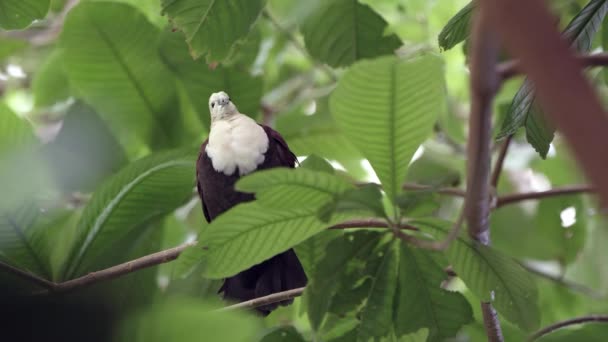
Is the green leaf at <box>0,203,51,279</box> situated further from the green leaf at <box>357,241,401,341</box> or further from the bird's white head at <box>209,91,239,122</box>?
the green leaf at <box>357,241,401,341</box>

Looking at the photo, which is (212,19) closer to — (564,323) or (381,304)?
(381,304)

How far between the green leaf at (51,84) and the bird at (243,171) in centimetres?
103

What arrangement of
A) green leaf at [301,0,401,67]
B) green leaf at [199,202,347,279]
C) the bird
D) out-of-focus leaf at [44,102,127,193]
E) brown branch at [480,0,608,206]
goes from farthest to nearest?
out-of-focus leaf at [44,102,127,193]
green leaf at [301,0,401,67]
the bird
green leaf at [199,202,347,279]
brown branch at [480,0,608,206]

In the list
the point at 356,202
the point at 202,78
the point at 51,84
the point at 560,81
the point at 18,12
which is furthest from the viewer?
the point at 51,84

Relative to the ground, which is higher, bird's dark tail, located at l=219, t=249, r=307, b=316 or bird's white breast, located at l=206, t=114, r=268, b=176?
bird's white breast, located at l=206, t=114, r=268, b=176

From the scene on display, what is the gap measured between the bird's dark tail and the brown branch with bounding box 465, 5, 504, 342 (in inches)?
22.4

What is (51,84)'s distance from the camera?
7.97ft

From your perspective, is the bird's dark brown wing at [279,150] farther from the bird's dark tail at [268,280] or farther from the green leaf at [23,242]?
the green leaf at [23,242]

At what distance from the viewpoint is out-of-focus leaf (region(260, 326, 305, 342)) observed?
1360mm

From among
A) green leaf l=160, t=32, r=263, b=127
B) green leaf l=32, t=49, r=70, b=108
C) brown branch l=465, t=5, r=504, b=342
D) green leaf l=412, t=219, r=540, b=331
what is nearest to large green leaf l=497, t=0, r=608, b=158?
green leaf l=412, t=219, r=540, b=331

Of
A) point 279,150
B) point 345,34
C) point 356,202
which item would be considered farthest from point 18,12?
point 356,202

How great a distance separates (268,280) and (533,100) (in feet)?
2.14

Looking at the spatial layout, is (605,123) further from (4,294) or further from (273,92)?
(273,92)

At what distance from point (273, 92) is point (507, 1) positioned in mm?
2286
